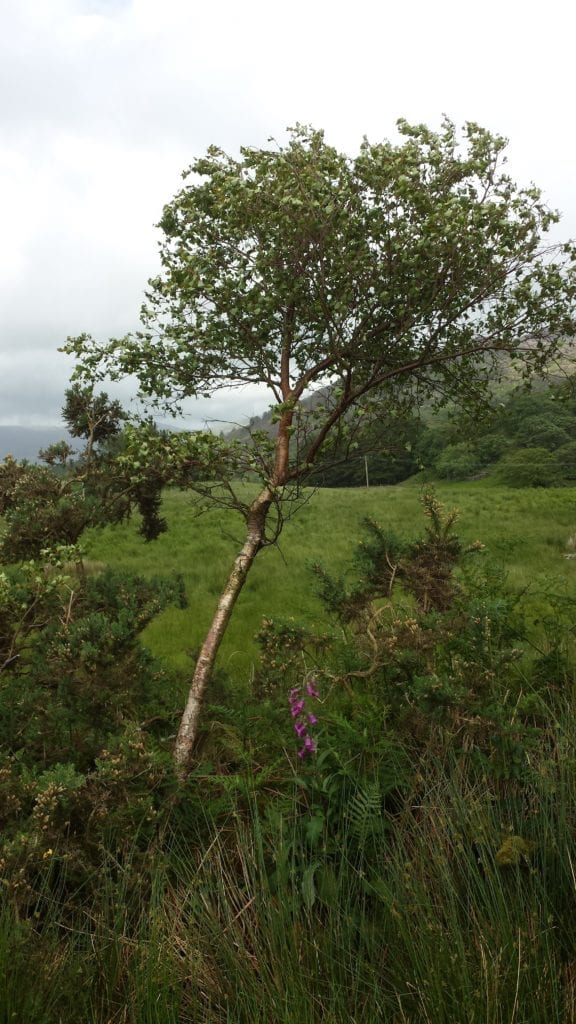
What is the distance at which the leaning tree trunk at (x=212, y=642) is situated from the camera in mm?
6078

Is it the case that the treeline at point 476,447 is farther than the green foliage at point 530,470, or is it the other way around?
the green foliage at point 530,470

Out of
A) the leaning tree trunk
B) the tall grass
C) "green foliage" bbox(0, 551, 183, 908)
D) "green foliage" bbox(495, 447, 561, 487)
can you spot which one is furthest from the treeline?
the tall grass

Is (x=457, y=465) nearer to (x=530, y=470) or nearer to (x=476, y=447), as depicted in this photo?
(x=530, y=470)

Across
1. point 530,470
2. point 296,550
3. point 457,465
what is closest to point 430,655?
point 296,550

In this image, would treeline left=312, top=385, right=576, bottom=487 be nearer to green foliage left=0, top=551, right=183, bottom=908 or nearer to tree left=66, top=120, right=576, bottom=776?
tree left=66, top=120, right=576, bottom=776

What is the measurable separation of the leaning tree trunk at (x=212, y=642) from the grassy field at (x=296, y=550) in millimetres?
519

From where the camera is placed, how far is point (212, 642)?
6.59 metres

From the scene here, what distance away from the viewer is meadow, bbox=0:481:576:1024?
3301mm

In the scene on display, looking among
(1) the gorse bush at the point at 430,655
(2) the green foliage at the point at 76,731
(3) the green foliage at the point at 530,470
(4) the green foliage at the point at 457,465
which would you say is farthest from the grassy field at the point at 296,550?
(4) the green foliage at the point at 457,465

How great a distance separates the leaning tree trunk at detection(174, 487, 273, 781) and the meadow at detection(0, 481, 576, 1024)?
0.34m

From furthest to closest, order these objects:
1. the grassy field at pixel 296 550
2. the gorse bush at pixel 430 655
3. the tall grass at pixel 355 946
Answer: the grassy field at pixel 296 550 → the gorse bush at pixel 430 655 → the tall grass at pixel 355 946

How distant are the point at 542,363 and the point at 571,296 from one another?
0.86 m

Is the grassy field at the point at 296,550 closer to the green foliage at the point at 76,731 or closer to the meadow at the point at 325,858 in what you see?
the green foliage at the point at 76,731

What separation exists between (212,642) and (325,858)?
296 centimetres
